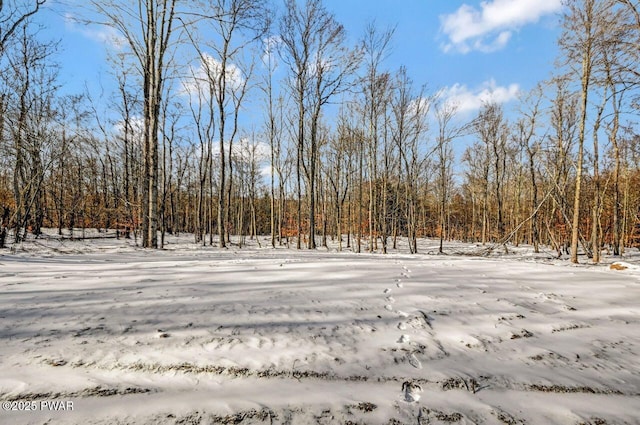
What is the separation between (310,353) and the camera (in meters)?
2.09

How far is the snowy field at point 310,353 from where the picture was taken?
1.54 m

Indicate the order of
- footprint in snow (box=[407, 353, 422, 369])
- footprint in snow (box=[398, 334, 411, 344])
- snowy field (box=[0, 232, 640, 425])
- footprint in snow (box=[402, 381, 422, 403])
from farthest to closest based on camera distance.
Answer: footprint in snow (box=[398, 334, 411, 344])
footprint in snow (box=[407, 353, 422, 369])
footprint in snow (box=[402, 381, 422, 403])
snowy field (box=[0, 232, 640, 425])

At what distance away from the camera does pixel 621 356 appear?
226 cm

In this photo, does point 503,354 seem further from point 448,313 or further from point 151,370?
point 151,370

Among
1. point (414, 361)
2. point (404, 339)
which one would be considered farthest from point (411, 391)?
point (404, 339)

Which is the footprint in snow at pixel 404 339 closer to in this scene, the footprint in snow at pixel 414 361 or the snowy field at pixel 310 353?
the snowy field at pixel 310 353

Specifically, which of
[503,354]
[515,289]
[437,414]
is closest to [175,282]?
[437,414]

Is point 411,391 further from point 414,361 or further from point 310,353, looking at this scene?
point 310,353

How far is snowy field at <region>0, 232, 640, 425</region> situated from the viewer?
1.54 meters

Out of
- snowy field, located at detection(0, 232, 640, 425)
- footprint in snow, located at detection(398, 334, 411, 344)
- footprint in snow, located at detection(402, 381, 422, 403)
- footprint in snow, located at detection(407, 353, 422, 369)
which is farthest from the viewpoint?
footprint in snow, located at detection(398, 334, 411, 344)

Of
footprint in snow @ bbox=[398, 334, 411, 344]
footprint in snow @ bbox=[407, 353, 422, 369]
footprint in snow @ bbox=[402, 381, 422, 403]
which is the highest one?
footprint in snow @ bbox=[398, 334, 411, 344]

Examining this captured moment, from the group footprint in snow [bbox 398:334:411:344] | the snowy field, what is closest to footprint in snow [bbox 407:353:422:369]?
the snowy field

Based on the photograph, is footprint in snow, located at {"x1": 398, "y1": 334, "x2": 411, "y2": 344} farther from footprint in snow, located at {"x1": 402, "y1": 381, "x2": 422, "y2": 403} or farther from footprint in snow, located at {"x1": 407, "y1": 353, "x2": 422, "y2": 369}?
footprint in snow, located at {"x1": 402, "y1": 381, "x2": 422, "y2": 403}

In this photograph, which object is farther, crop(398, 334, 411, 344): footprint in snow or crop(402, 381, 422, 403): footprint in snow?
crop(398, 334, 411, 344): footprint in snow
